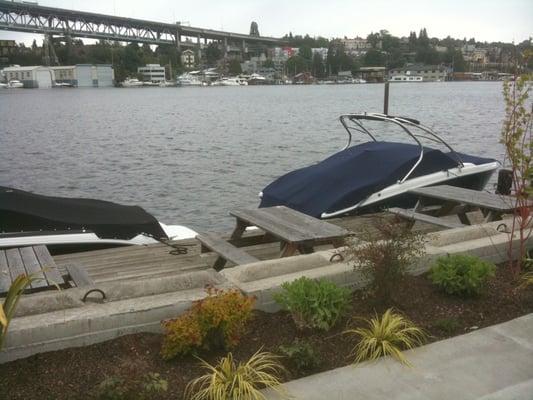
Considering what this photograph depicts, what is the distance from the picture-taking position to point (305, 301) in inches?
182

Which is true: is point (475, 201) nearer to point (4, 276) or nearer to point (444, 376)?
point (444, 376)

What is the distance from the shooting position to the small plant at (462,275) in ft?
17.2

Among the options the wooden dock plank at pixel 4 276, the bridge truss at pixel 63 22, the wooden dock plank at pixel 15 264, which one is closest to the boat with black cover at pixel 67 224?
the wooden dock plank at pixel 15 264

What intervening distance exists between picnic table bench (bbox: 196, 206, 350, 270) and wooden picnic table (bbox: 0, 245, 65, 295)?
6.16 feet

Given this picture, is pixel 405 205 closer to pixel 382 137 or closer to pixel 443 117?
pixel 382 137

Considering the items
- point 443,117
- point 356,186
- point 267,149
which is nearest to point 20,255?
point 356,186

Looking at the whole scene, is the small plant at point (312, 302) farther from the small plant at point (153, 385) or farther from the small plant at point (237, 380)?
the small plant at point (153, 385)

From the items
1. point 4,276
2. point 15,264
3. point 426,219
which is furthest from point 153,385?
point 426,219

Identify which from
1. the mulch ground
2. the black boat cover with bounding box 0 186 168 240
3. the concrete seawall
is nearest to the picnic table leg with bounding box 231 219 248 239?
the black boat cover with bounding box 0 186 168 240

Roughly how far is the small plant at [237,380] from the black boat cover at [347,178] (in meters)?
6.84

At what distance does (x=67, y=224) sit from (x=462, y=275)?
262 inches

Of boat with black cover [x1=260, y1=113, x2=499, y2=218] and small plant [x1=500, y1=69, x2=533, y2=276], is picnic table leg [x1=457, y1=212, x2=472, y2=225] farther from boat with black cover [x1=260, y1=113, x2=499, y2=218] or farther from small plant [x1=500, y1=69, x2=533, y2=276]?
small plant [x1=500, y1=69, x2=533, y2=276]

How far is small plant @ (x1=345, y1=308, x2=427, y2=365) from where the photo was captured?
429 centimetres

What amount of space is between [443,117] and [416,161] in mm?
51495
